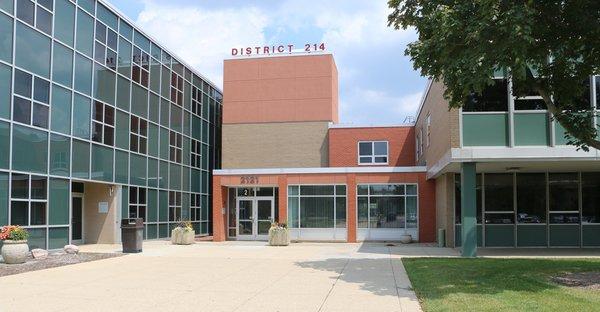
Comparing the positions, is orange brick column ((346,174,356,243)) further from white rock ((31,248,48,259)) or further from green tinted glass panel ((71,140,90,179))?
white rock ((31,248,48,259))

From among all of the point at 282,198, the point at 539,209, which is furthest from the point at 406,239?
the point at 539,209

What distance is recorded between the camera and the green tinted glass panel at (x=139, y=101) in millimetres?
27413

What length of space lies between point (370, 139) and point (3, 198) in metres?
21.6

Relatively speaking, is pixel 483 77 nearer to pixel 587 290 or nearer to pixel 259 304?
pixel 587 290

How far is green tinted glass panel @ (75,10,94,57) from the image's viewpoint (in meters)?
23.0

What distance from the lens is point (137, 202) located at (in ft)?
91.6

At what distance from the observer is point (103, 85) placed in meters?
24.7

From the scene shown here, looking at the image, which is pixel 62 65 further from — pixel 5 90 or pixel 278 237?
pixel 278 237

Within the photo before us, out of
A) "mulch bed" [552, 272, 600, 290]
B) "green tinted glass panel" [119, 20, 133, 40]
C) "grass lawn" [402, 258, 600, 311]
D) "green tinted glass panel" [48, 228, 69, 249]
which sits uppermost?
"green tinted glass panel" [119, 20, 133, 40]

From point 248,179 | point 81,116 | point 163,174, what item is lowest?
point 248,179

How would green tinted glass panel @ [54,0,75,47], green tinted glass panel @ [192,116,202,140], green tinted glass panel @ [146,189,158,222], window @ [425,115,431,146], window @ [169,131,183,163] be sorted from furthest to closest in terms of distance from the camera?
1. green tinted glass panel @ [192,116,202,140]
2. window @ [169,131,183,163]
3. green tinted glass panel @ [146,189,158,222]
4. window @ [425,115,431,146]
5. green tinted glass panel @ [54,0,75,47]

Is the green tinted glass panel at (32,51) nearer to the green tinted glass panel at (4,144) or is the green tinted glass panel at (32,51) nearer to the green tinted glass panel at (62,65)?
the green tinted glass panel at (62,65)

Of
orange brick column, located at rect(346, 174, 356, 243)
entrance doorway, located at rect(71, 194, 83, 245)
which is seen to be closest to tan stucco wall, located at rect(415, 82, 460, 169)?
orange brick column, located at rect(346, 174, 356, 243)

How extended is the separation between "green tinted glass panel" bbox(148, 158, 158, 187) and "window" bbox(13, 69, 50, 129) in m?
8.73
